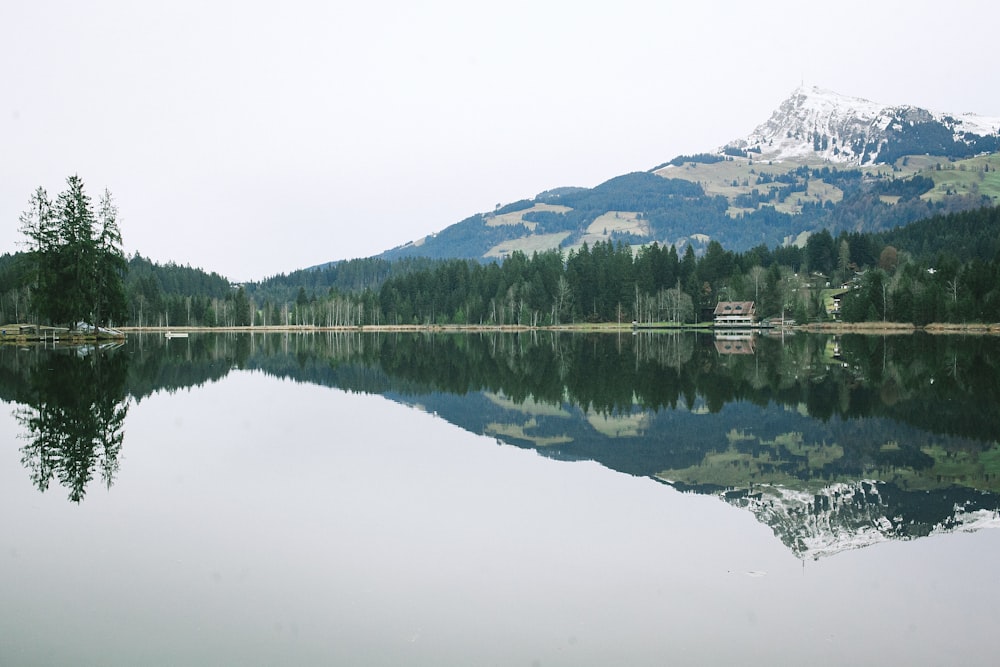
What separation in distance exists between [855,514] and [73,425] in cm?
2036

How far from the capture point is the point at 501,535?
12.3m

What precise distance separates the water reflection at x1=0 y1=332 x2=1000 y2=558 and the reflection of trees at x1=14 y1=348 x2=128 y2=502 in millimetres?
74

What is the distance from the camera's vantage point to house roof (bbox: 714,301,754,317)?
5615 inches

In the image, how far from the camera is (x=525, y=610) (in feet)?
30.3

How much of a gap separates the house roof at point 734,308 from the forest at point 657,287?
6.10 feet

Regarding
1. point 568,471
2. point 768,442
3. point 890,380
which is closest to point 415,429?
point 568,471

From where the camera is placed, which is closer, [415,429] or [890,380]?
[415,429]

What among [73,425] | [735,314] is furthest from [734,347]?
[735,314]

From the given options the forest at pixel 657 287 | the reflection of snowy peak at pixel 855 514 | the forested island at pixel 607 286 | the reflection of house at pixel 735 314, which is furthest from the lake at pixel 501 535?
the reflection of house at pixel 735 314

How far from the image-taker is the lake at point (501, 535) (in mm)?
8469

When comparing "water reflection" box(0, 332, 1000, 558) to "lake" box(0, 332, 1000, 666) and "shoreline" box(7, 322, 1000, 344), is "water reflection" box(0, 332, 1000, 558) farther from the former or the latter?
"shoreline" box(7, 322, 1000, 344)

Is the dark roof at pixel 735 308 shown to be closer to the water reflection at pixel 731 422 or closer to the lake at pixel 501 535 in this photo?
the water reflection at pixel 731 422

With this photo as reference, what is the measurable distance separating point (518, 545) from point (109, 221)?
7740 cm

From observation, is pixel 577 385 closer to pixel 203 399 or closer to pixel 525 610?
pixel 203 399
